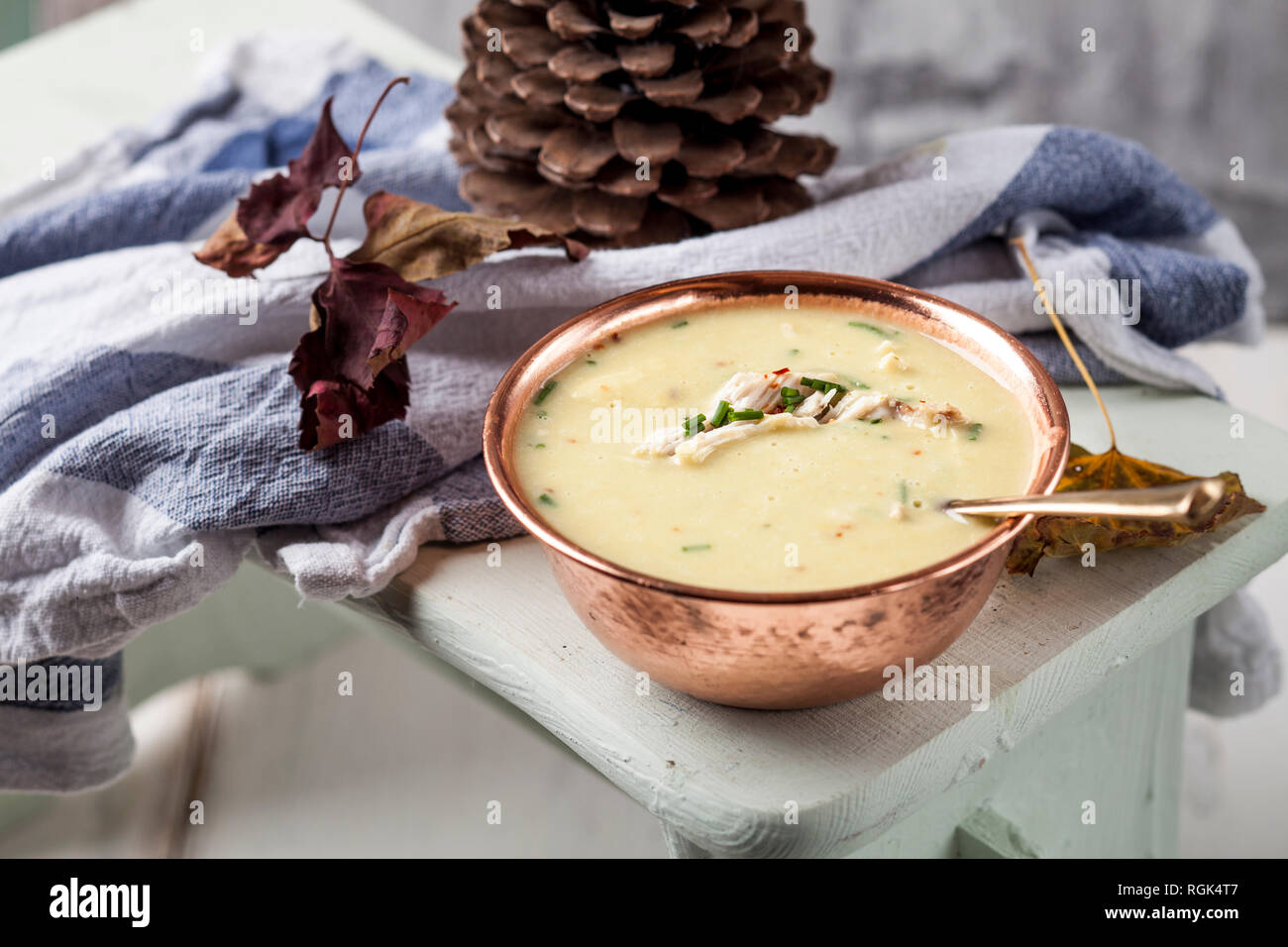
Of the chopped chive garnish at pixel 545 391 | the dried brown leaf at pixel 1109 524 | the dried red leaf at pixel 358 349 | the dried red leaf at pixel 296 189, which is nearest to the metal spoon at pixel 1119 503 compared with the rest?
the dried brown leaf at pixel 1109 524

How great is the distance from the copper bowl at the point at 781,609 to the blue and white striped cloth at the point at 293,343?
18 cm

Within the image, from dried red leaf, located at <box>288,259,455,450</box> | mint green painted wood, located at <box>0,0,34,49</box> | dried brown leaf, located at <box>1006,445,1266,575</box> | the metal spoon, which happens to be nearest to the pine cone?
dried red leaf, located at <box>288,259,455,450</box>

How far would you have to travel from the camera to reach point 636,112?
1.01 meters

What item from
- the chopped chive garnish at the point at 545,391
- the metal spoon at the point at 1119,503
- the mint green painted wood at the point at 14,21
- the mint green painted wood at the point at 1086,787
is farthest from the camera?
the mint green painted wood at the point at 14,21

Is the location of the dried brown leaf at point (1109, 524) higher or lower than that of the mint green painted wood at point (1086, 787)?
higher

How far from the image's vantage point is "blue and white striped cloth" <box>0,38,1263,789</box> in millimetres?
844

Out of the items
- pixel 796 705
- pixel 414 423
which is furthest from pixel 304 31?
pixel 796 705

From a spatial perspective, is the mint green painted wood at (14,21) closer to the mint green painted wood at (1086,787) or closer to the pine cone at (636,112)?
the pine cone at (636,112)

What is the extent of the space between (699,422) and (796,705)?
16 cm

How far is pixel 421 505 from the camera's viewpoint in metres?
0.87

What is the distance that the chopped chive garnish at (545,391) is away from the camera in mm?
774

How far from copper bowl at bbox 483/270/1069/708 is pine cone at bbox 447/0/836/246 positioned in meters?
0.27

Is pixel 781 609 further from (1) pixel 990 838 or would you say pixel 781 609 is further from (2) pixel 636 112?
Answer: (2) pixel 636 112

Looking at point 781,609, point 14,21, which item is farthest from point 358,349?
point 14,21
